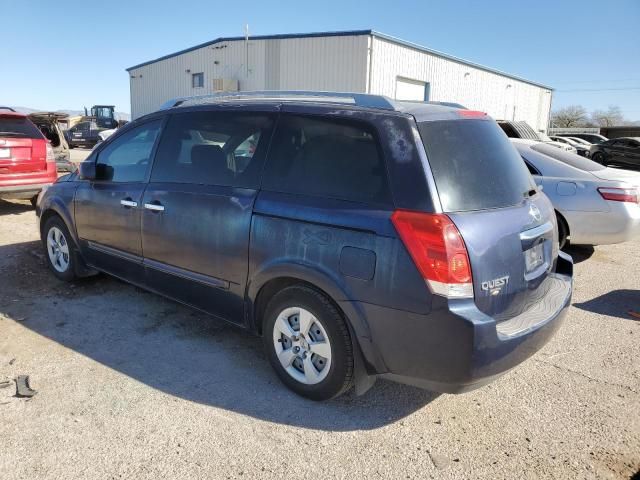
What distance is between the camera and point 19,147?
7.91m

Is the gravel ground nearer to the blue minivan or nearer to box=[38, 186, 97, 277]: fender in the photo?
the blue minivan

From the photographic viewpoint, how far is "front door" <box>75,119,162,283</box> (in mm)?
4082

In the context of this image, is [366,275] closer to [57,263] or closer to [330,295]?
[330,295]

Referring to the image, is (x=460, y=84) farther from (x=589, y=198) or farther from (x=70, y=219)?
(x=70, y=219)

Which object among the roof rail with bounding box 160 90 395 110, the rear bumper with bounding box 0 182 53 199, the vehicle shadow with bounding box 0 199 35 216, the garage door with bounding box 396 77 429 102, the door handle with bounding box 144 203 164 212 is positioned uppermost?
the garage door with bounding box 396 77 429 102

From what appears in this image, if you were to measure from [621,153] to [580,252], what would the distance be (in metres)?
17.7

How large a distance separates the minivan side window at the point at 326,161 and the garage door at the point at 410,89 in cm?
2238

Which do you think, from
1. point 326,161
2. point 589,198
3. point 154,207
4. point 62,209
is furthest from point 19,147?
point 589,198

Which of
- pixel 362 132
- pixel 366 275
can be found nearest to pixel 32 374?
pixel 366 275

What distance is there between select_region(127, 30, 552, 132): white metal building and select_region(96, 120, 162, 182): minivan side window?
15.5m

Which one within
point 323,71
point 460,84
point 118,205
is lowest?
point 118,205

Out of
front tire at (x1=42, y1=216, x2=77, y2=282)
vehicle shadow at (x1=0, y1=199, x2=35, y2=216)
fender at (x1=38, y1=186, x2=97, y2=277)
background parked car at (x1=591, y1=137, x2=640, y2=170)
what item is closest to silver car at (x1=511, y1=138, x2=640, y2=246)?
fender at (x1=38, y1=186, x2=97, y2=277)

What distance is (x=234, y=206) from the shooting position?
328cm

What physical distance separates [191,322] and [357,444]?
2027mm
